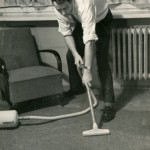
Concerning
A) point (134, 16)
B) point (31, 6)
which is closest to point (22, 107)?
point (31, 6)

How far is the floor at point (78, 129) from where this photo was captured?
2955 mm

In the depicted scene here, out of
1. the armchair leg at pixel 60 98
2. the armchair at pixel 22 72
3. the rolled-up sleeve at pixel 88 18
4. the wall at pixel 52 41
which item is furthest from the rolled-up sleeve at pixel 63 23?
the wall at pixel 52 41

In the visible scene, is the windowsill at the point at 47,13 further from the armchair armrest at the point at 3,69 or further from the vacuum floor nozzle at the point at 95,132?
the vacuum floor nozzle at the point at 95,132

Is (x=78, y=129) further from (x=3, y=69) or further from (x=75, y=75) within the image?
(x=3, y=69)

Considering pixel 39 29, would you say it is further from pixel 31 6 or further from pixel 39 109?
pixel 39 109

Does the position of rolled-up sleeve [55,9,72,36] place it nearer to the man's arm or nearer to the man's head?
the man's head

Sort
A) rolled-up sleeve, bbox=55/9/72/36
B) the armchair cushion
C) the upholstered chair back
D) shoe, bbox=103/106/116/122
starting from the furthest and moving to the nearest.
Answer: the upholstered chair back
the armchair cushion
shoe, bbox=103/106/116/122
rolled-up sleeve, bbox=55/9/72/36

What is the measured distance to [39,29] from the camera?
172 inches

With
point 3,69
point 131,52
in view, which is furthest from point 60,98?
point 131,52

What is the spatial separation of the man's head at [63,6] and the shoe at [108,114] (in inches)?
38.6

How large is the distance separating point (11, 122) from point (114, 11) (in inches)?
62.8

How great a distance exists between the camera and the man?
2861 millimetres

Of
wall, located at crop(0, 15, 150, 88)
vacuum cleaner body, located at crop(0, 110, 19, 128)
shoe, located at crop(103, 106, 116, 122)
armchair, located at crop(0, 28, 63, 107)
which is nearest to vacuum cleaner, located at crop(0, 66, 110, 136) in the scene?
vacuum cleaner body, located at crop(0, 110, 19, 128)

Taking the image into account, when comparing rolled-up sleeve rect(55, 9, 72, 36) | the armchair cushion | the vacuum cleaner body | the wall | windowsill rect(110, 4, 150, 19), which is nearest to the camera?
rolled-up sleeve rect(55, 9, 72, 36)
